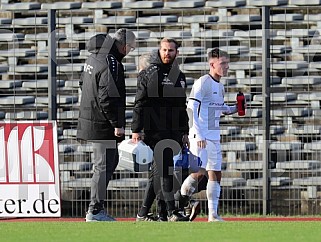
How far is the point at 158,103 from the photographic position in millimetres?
13102

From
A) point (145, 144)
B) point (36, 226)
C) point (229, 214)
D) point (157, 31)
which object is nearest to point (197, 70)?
point (157, 31)

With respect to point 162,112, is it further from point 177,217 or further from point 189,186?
point 177,217

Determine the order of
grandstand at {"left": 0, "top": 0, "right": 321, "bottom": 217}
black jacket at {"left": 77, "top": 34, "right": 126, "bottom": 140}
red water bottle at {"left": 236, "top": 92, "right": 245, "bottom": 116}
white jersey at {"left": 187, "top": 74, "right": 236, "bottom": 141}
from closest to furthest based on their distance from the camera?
black jacket at {"left": 77, "top": 34, "right": 126, "bottom": 140}, white jersey at {"left": 187, "top": 74, "right": 236, "bottom": 141}, red water bottle at {"left": 236, "top": 92, "right": 245, "bottom": 116}, grandstand at {"left": 0, "top": 0, "right": 321, "bottom": 217}

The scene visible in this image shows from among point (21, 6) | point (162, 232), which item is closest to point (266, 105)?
point (21, 6)

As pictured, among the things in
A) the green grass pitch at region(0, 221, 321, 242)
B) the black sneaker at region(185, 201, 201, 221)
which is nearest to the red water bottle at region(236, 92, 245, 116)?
the black sneaker at region(185, 201, 201, 221)

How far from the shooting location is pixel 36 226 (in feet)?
38.9

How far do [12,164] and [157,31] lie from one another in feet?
9.58

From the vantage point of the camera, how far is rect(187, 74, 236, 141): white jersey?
13117 mm

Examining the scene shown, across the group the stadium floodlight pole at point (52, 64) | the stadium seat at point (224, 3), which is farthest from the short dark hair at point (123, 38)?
the stadium seat at point (224, 3)

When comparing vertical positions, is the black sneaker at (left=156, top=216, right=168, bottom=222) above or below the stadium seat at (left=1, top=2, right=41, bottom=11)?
below

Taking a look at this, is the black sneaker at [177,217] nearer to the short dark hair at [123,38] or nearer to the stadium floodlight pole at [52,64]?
the short dark hair at [123,38]

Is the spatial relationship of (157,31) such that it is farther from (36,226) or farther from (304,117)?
(36,226)

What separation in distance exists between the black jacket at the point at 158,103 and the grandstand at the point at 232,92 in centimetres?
241

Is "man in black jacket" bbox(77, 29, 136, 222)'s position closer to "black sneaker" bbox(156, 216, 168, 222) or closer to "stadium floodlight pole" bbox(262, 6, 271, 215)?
"black sneaker" bbox(156, 216, 168, 222)
